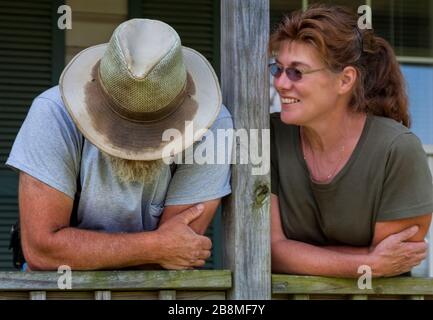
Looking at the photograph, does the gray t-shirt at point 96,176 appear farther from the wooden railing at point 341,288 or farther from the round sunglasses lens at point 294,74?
the wooden railing at point 341,288

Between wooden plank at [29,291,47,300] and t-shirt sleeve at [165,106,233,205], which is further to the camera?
t-shirt sleeve at [165,106,233,205]

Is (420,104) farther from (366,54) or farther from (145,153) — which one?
(145,153)

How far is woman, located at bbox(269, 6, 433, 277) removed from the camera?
2785mm

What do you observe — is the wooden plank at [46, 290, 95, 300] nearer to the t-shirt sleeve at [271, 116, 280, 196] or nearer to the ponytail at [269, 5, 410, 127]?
the t-shirt sleeve at [271, 116, 280, 196]

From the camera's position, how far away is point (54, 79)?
203 inches

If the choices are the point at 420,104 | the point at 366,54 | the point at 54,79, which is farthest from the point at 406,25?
the point at 366,54

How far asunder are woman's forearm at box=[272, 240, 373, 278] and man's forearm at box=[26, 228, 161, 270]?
0.43 meters

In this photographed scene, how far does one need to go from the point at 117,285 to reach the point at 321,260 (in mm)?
608

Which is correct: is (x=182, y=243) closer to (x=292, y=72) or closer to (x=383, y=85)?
(x=292, y=72)

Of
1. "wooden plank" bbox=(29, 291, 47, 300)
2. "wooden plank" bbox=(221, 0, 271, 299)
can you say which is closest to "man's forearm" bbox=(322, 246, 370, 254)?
"wooden plank" bbox=(221, 0, 271, 299)

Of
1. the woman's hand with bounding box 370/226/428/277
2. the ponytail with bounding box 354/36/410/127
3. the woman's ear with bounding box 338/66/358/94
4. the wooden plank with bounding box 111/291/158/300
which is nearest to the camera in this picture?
the wooden plank with bounding box 111/291/158/300

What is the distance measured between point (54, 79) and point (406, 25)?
2130 mm

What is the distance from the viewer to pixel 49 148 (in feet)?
8.50

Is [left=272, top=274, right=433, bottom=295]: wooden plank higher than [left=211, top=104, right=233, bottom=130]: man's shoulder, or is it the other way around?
[left=211, top=104, right=233, bottom=130]: man's shoulder
